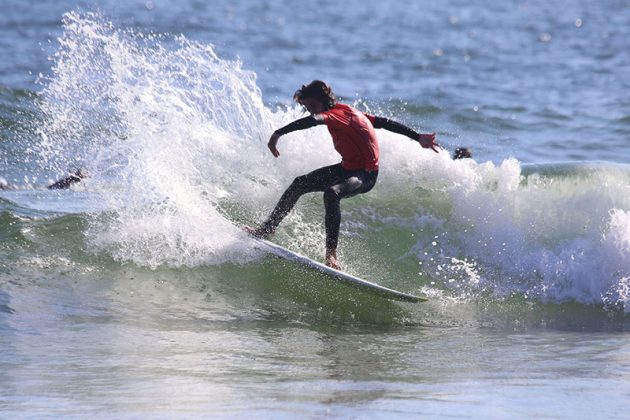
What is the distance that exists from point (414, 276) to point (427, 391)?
3.64 m

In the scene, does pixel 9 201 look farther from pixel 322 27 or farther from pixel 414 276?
pixel 322 27

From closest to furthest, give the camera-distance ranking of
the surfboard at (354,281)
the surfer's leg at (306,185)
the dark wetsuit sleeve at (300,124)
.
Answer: the dark wetsuit sleeve at (300,124)
the surfboard at (354,281)
the surfer's leg at (306,185)

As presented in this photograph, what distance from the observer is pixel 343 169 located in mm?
9039

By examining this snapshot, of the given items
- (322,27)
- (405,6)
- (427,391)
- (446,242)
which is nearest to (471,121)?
(446,242)

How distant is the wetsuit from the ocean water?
549mm

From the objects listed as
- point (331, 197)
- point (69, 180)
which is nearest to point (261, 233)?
point (331, 197)

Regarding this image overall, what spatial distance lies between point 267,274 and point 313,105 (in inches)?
66.6

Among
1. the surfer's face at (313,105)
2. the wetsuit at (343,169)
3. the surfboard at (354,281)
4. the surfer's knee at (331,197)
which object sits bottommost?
the surfboard at (354,281)

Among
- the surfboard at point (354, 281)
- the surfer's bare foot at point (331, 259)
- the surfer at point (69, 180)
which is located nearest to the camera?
the surfboard at point (354, 281)

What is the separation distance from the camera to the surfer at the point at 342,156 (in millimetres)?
8703

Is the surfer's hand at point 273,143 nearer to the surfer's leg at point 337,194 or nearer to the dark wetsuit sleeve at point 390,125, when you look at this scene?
the surfer's leg at point 337,194

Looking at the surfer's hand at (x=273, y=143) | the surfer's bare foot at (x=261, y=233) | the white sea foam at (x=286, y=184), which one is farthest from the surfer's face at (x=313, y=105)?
the white sea foam at (x=286, y=184)

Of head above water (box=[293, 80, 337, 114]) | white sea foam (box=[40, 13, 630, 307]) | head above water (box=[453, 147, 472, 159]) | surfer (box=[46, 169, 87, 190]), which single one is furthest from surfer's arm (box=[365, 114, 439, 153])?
surfer (box=[46, 169, 87, 190])

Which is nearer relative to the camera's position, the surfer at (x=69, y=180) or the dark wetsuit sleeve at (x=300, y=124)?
the dark wetsuit sleeve at (x=300, y=124)
